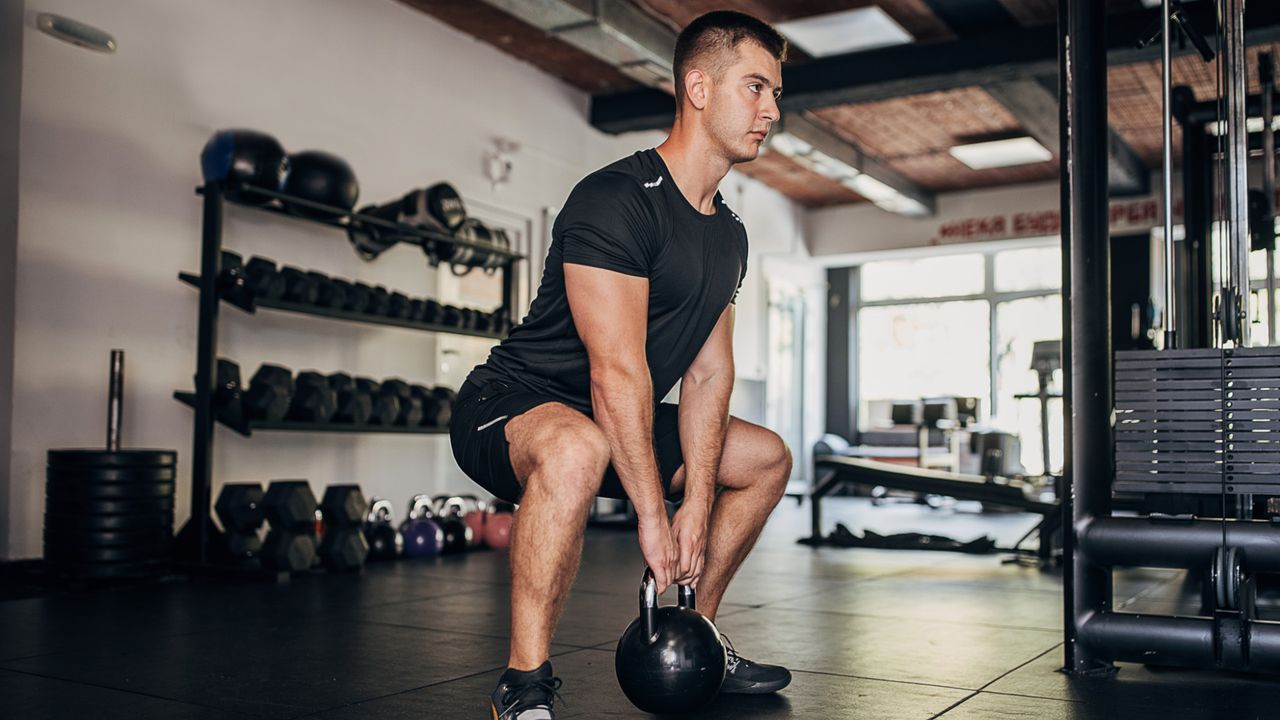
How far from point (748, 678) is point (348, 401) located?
2.94 meters

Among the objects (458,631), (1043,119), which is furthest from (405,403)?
(1043,119)

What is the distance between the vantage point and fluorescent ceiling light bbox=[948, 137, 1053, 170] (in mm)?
8203

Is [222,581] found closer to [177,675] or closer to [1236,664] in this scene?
[177,675]

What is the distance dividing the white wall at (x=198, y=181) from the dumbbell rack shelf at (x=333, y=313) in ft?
1.06

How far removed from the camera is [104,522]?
3.56 m

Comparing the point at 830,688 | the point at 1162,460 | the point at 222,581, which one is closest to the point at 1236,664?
the point at 1162,460

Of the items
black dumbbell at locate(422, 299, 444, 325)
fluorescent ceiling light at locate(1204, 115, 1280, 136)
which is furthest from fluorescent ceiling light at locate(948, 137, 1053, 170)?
black dumbbell at locate(422, 299, 444, 325)

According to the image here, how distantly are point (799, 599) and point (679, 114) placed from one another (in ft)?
6.41

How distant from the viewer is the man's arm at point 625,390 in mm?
1620

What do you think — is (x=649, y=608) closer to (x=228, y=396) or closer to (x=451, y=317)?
(x=228, y=396)

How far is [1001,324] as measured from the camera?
11.3 metres

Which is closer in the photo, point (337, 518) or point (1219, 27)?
point (1219, 27)

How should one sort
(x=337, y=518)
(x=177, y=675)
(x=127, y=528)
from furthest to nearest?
(x=337, y=518), (x=127, y=528), (x=177, y=675)

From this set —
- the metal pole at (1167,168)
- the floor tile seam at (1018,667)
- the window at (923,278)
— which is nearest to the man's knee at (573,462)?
the floor tile seam at (1018,667)
